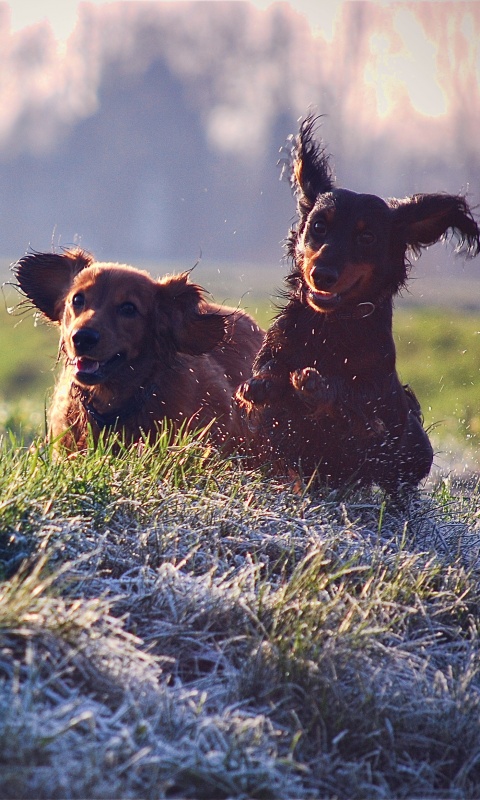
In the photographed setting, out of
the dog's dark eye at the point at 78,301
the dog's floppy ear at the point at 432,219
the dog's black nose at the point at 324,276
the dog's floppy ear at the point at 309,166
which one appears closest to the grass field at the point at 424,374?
the dog's dark eye at the point at 78,301

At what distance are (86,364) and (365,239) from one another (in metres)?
1.52

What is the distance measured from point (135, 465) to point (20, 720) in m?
1.78

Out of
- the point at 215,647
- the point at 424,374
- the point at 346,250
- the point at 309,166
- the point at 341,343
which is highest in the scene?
the point at 309,166

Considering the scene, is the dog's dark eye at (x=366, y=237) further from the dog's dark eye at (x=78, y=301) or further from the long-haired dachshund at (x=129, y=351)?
the dog's dark eye at (x=78, y=301)

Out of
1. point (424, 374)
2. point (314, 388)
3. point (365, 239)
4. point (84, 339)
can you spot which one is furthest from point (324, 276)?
point (424, 374)

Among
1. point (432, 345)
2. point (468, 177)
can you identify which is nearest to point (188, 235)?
point (432, 345)

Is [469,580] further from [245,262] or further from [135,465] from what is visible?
[245,262]

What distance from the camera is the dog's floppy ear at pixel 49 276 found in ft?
18.4

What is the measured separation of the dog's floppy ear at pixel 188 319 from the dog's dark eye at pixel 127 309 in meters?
0.22

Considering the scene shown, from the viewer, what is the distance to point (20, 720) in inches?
95.6

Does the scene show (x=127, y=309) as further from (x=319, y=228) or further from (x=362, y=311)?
(x=362, y=311)

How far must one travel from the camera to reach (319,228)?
15.2ft

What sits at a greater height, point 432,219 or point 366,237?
point 432,219

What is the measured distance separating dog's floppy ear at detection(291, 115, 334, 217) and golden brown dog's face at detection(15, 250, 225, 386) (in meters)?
0.79
